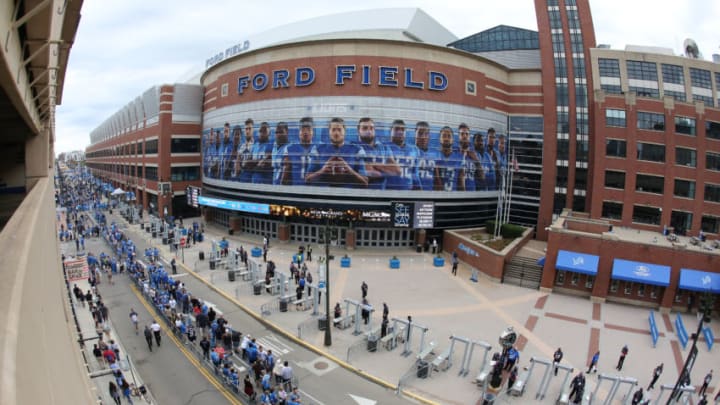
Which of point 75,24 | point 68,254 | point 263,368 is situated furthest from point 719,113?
point 68,254

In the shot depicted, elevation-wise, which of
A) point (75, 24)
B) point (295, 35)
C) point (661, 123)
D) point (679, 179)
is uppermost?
point (295, 35)

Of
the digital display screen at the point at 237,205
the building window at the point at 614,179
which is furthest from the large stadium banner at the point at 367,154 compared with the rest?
the building window at the point at 614,179

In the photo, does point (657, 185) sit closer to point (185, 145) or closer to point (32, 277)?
point (32, 277)

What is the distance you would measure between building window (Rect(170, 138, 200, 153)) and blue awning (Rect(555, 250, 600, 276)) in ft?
171

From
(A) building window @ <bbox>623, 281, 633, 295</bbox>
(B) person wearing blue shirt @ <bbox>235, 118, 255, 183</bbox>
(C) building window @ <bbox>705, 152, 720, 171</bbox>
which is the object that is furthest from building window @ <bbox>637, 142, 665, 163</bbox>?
(B) person wearing blue shirt @ <bbox>235, 118, 255, 183</bbox>

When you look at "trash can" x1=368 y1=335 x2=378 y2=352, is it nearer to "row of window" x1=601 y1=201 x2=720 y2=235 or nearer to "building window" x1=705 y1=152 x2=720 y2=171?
"row of window" x1=601 y1=201 x2=720 y2=235

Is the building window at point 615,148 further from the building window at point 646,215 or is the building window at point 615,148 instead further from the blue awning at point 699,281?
the blue awning at point 699,281

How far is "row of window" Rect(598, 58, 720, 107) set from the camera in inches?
1566

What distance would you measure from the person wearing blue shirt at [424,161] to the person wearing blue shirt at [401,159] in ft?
2.17

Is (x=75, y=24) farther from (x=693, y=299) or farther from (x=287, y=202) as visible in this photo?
(x=693, y=299)

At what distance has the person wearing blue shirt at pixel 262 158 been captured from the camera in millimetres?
41094

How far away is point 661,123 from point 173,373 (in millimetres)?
45548

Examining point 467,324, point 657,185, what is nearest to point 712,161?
point 657,185

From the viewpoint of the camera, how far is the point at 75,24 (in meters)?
8.68
